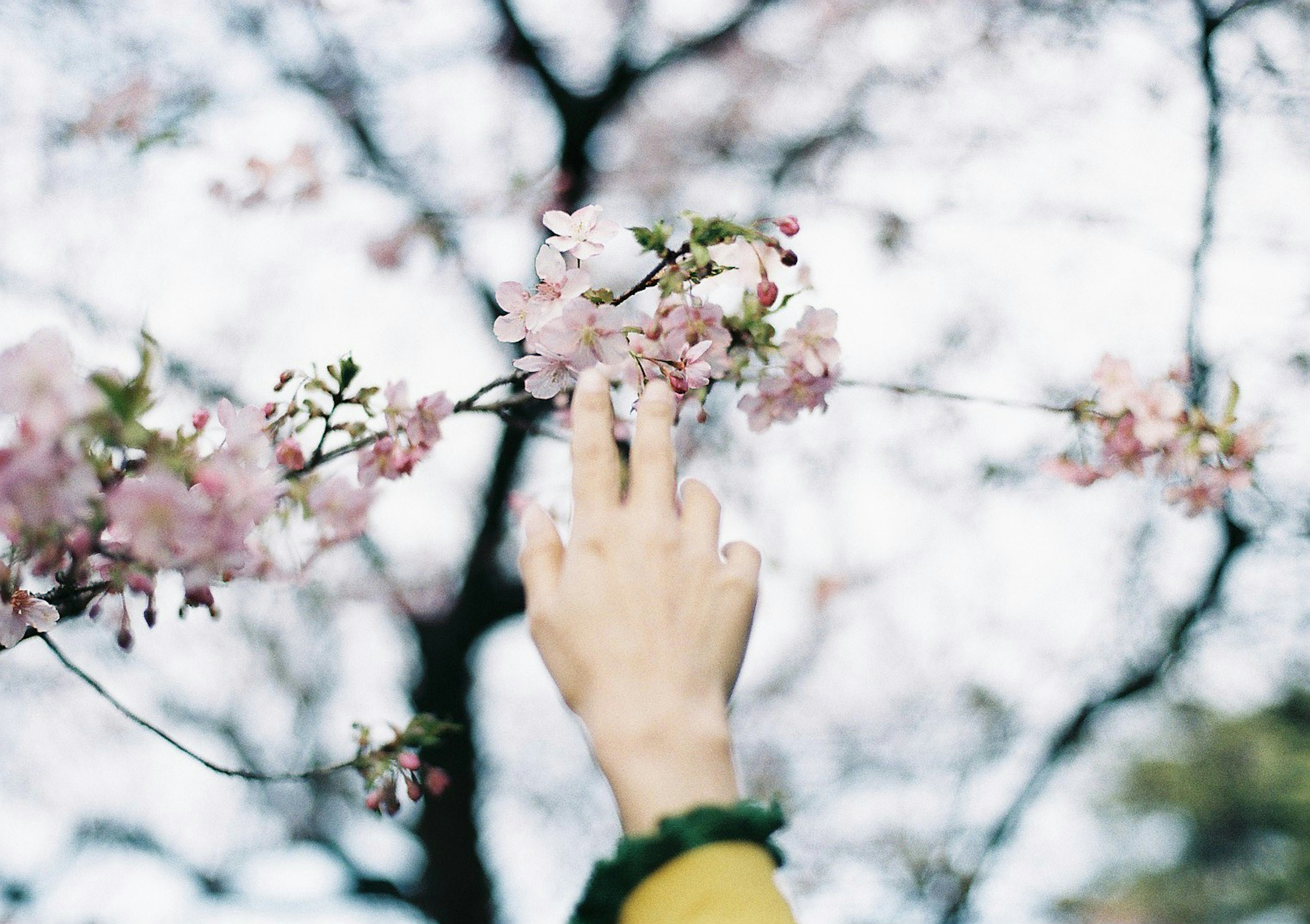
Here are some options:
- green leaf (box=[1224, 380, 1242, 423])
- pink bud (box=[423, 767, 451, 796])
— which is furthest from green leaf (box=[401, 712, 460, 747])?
green leaf (box=[1224, 380, 1242, 423])

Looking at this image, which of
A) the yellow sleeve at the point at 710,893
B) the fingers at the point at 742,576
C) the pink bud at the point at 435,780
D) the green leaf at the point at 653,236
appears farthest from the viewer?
the pink bud at the point at 435,780

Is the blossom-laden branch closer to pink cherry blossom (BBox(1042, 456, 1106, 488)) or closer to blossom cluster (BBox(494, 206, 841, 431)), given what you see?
blossom cluster (BBox(494, 206, 841, 431))

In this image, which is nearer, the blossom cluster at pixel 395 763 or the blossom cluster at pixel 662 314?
the blossom cluster at pixel 662 314

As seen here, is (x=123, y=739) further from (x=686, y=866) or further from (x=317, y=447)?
(x=686, y=866)

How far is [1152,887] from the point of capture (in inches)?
683

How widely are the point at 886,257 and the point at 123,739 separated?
5.36 meters

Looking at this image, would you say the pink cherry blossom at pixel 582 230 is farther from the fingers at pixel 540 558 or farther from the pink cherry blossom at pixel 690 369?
the fingers at pixel 540 558

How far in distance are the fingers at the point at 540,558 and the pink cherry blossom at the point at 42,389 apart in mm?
385

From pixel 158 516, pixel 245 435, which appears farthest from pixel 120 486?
pixel 245 435

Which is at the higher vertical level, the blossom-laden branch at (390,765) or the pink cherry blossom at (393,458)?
the pink cherry blossom at (393,458)

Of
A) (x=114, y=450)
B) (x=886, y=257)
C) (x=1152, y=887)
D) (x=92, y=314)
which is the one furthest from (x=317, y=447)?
(x=1152, y=887)

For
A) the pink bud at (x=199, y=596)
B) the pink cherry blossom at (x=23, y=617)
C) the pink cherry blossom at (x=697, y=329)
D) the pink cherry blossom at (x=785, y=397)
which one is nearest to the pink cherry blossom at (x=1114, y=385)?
the pink cherry blossom at (x=785, y=397)

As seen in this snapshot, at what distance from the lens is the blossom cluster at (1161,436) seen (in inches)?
63.3

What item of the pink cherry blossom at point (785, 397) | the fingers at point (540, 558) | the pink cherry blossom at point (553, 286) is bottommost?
the fingers at point (540, 558)
